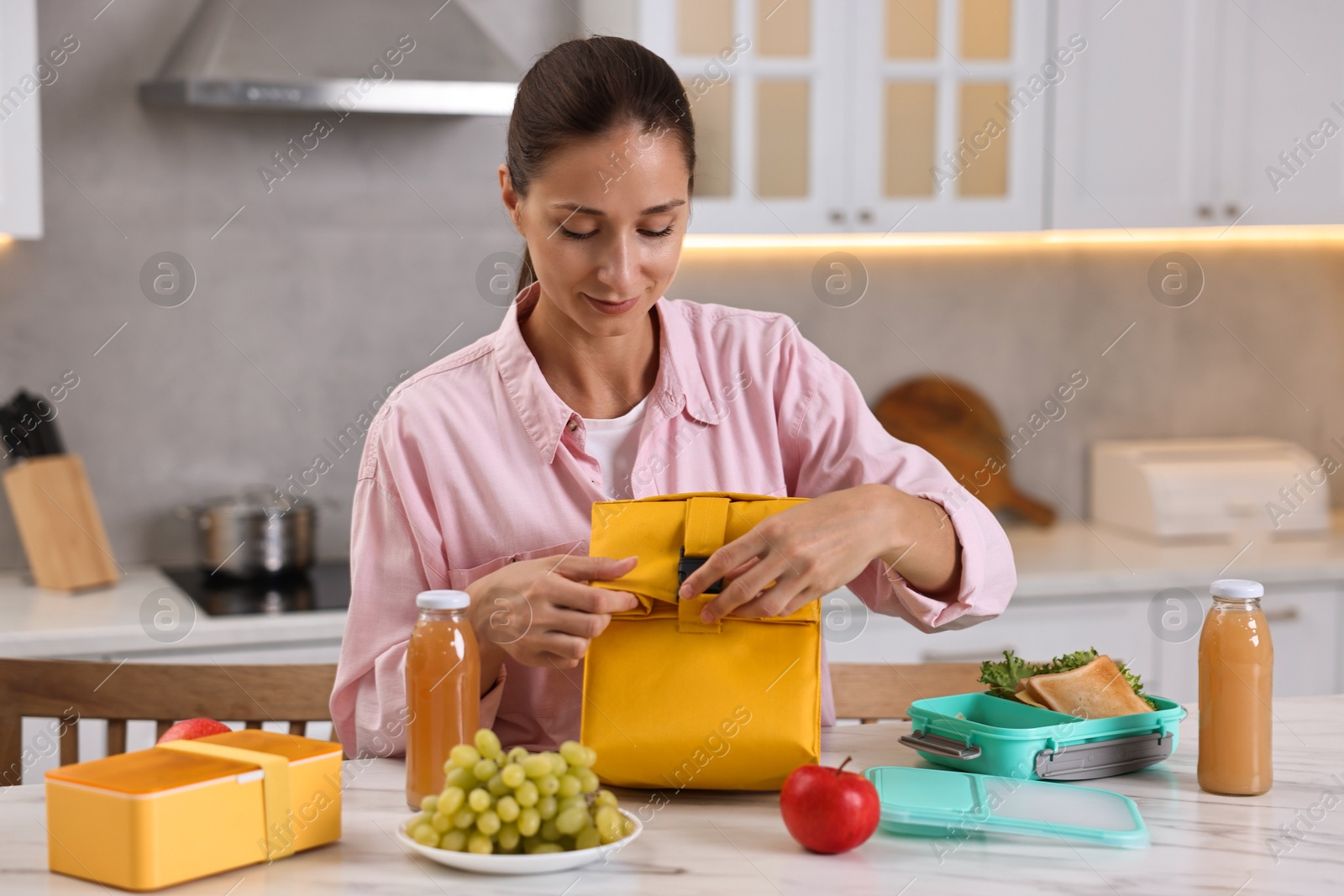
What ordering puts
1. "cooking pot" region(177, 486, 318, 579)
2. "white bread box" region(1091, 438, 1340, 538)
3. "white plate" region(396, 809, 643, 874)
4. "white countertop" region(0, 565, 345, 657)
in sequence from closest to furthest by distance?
"white plate" region(396, 809, 643, 874), "white countertop" region(0, 565, 345, 657), "cooking pot" region(177, 486, 318, 579), "white bread box" region(1091, 438, 1340, 538)

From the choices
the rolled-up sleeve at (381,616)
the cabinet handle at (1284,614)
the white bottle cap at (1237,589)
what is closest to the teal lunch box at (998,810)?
the white bottle cap at (1237,589)

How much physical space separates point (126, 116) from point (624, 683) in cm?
219

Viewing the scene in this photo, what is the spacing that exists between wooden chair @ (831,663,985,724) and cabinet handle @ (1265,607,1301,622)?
1.64m

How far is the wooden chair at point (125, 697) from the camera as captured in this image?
56.5 inches

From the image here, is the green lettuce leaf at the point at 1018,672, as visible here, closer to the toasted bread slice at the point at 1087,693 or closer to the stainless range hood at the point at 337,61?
the toasted bread slice at the point at 1087,693

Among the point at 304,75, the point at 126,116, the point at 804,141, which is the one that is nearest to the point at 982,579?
the point at 804,141

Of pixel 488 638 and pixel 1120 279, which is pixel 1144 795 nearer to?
pixel 488 638

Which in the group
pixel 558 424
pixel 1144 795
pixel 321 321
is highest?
pixel 321 321

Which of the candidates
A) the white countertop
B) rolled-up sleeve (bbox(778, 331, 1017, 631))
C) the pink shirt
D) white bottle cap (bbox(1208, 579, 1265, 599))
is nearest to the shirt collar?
the pink shirt

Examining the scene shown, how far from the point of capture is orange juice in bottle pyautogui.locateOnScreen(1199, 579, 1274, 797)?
3.91ft

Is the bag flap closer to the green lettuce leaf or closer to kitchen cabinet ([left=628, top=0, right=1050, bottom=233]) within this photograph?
the green lettuce leaf

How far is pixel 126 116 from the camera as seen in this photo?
2844 mm

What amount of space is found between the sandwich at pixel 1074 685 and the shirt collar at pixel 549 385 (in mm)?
433

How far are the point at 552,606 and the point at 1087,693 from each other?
20.9 inches
